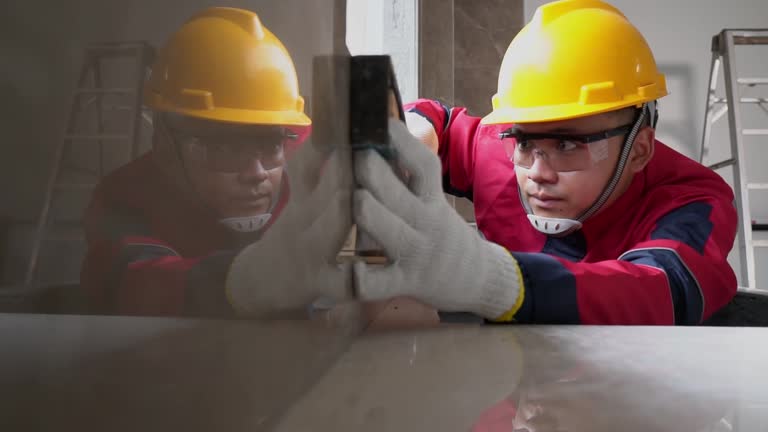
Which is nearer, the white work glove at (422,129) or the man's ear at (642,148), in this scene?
the man's ear at (642,148)

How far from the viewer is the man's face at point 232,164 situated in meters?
0.18

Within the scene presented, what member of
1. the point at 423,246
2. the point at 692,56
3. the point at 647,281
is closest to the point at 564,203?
the point at 647,281

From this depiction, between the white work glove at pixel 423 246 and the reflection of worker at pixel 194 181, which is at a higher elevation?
the reflection of worker at pixel 194 181

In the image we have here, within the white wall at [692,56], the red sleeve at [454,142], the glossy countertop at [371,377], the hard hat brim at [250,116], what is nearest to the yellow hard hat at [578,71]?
Result: the red sleeve at [454,142]

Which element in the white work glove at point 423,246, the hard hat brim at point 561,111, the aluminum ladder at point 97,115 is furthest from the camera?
the hard hat brim at point 561,111

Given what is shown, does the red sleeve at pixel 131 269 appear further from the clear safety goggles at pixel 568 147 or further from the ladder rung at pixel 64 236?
the clear safety goggles at pixel 568 147

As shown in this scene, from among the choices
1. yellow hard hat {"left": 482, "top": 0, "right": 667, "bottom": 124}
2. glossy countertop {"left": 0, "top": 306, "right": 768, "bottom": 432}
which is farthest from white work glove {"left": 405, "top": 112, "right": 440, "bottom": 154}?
glossy countertop {"left": 0, "top": 306, "right": 768, "bottom": 432}

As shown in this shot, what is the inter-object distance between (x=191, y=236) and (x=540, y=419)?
0.80 feet

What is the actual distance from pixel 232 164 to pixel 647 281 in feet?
2.76

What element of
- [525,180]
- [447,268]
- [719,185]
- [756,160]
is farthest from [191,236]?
[756,160]

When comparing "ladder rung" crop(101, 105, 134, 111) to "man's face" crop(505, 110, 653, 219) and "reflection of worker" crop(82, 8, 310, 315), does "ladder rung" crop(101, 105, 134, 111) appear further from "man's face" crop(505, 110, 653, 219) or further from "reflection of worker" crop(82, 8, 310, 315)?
"man's face" crop(505, 110, 653, 219)

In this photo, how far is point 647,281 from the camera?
88 cm

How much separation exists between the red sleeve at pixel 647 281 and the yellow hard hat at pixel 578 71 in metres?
0.31

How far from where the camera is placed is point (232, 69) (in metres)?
0.22
